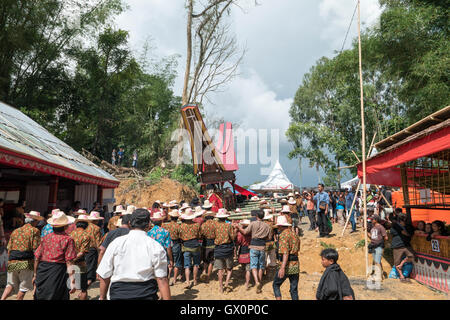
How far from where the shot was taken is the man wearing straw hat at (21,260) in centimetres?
507

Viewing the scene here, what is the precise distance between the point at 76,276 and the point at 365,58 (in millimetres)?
23957

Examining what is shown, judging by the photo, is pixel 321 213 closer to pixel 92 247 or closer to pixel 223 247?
pixel 223 247

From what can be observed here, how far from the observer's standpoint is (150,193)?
18469 millimetres

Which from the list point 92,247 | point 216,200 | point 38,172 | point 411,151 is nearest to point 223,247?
point 92,247

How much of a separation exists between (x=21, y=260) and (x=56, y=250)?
151cm

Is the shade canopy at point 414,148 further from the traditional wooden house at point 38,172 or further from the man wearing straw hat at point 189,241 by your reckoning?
the traditional wooden house at point 38,172

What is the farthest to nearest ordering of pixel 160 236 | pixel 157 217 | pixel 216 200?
pixel 216 200 < pixel 157 217 < pixel 160 236

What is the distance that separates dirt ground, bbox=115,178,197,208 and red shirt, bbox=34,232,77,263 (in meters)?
13.5

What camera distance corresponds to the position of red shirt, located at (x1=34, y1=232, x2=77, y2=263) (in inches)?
167

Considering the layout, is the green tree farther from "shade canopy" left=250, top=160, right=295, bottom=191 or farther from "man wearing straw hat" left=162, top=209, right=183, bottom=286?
"man wearing straw hat" left=162, top=209, right=183, bottom=286
